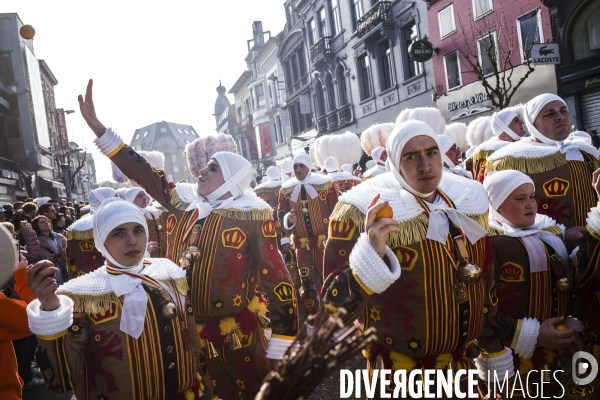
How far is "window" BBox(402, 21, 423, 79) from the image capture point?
67.4ft

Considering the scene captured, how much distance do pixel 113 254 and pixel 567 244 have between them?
111 inches

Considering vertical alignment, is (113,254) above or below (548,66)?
below

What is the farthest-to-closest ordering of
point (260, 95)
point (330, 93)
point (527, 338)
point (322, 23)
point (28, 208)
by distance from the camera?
1. point (260, 95)
2. point (330, 93)
3. point (322, 23)
4. point (28, 208)
5. point (527, 338)

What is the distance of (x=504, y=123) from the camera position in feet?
17.6

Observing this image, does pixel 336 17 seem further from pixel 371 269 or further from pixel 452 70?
pixel 371 269

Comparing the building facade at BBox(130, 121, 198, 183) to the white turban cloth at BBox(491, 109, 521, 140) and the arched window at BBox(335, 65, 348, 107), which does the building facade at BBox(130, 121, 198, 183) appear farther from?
the white turban cloth at BBox(491, 109, 521, 140)

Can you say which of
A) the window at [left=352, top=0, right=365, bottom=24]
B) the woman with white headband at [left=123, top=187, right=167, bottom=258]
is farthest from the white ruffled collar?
the window at [left=352, top=0, right=365, bottom=24]

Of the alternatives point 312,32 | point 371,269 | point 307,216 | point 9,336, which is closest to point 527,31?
point 307,216

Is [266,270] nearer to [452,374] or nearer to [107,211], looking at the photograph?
[107,211]

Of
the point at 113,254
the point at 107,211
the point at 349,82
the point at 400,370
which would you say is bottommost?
the point at 400,370

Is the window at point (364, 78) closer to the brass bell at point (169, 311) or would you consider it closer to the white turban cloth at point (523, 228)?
the white turban cloth at point (523, 228)

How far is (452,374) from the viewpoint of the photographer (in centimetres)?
249

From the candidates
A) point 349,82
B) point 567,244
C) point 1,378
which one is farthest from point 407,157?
point 349,82

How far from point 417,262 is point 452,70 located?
1790 centimetres
